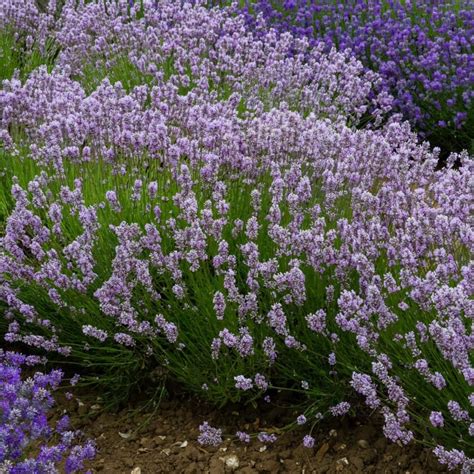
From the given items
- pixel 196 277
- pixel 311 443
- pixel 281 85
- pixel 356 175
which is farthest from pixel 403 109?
pixel 311 443

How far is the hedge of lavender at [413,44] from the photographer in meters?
5.87

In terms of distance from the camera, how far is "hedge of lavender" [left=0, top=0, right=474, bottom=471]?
2.39m

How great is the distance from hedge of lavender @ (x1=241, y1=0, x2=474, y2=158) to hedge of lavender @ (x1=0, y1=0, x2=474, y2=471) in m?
2.16

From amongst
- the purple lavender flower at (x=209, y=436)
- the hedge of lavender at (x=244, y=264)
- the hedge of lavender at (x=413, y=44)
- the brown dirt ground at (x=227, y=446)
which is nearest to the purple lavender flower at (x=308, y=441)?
the hedge of lavender at (x=244, y=264)

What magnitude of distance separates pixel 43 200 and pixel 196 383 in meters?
0.91

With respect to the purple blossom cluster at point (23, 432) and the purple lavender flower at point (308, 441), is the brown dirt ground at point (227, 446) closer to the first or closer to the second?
the purple lavender flower at point (308, 441)

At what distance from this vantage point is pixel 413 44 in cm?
637

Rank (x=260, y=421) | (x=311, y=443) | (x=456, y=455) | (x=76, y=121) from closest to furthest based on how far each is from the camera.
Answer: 1. (x=456, y=455)
2. (x=311, y=443)
3. (x=260, y=421)
4. (x=76, y=121)

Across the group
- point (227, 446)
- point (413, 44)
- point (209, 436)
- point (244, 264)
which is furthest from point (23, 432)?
point (413, 44)

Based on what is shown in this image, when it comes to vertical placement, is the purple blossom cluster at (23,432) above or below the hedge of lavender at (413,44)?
below

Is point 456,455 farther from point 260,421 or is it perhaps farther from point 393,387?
point 260,421

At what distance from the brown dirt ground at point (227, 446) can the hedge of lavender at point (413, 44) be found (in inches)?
Result: 133

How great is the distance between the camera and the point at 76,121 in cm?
335

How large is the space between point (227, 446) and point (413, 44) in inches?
181
